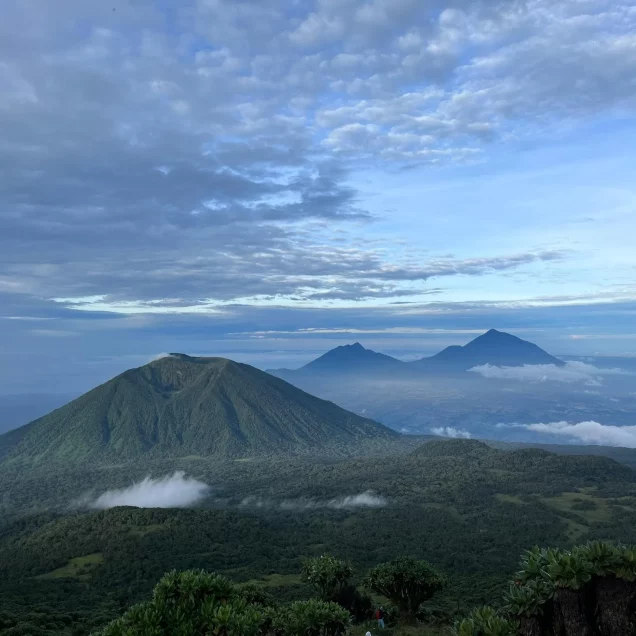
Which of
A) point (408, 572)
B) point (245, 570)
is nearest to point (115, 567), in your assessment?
point (245, 570)

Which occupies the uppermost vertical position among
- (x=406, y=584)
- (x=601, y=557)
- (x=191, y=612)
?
(x=601, y=557)

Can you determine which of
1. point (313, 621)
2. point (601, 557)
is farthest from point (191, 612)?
point (601, 557)

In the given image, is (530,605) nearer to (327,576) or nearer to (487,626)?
(487,626)

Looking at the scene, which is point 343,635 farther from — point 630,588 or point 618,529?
point 618,529

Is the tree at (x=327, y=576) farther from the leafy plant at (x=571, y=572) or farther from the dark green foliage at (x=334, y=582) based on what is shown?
the leafy plant at (x=571, y=572)

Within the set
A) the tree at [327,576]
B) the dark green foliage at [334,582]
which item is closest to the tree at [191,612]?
the tree at [327,576]

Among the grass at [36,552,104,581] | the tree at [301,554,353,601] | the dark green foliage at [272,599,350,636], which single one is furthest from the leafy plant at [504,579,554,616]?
the grass at [36,552,104,581]
